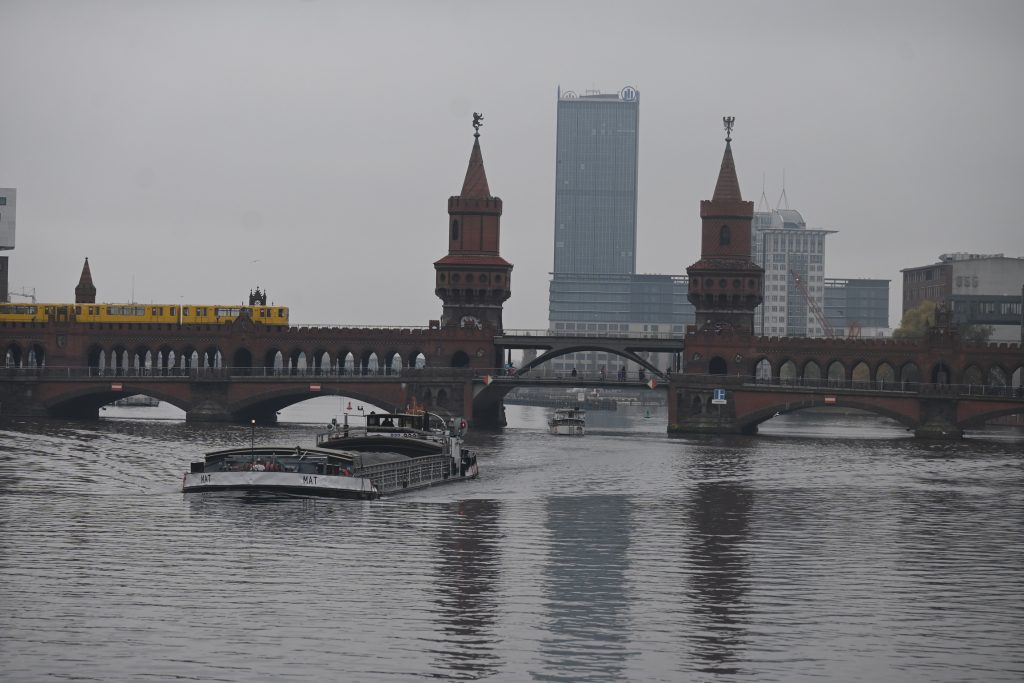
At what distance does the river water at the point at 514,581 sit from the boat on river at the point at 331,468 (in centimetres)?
113

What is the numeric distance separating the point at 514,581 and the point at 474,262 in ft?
416

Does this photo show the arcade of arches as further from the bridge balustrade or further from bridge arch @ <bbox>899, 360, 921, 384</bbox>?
bridge arch @ <bbox>899, 360, 921, 384</bbox>

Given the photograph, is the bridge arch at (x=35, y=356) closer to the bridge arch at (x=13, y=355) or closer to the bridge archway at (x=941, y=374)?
the bridge arch at (x=13, y=355)

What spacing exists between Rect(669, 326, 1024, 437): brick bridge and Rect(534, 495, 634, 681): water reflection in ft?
263

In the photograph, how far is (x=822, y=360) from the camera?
6698 inches

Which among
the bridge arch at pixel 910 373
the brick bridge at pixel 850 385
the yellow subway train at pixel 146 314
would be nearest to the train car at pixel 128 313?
the yellow subway train at pixel 146 314

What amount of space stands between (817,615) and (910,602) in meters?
4.37

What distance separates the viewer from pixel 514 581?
55469 mm

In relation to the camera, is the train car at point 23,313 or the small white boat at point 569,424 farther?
the train car at point 23,313

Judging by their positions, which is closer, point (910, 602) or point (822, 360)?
point (910, 602)

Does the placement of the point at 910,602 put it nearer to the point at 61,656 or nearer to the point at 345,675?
the point at 345,675

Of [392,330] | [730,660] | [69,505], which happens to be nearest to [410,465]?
[69,505]

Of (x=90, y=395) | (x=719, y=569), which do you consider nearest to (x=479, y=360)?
(x=90, y=395)

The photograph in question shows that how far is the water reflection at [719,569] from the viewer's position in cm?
4506
